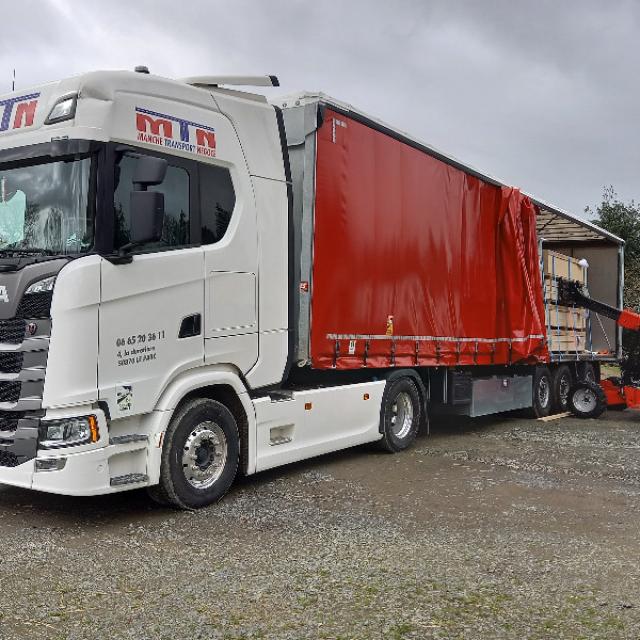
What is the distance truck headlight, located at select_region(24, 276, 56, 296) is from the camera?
5.13 metres

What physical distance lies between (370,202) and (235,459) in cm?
321

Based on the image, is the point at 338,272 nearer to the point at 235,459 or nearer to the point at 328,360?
the point at 328,360

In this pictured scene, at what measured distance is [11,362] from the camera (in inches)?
208

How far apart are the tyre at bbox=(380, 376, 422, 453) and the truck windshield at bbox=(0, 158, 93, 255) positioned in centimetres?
428

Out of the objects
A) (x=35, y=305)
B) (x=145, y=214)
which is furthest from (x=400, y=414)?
(x=35, y=305)

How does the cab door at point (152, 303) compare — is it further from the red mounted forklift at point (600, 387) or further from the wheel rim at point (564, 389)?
the wheel rim at point (564, 389)

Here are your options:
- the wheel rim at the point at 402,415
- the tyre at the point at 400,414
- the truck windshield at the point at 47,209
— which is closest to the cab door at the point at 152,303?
the truck windshield at the point at 47,209

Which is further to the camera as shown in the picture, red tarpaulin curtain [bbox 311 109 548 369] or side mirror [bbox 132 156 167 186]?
red tarpaulin curtain [bbox 311 109 548 369]

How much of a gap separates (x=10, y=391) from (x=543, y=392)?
984 centimetres

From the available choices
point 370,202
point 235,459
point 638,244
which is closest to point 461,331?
point 370,202

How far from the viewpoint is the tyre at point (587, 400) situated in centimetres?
1337

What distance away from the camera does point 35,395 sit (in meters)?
5.16

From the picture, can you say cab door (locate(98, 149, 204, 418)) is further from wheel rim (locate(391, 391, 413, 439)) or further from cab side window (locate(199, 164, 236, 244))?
wheel rim (locate(391, 391, 413, 439))

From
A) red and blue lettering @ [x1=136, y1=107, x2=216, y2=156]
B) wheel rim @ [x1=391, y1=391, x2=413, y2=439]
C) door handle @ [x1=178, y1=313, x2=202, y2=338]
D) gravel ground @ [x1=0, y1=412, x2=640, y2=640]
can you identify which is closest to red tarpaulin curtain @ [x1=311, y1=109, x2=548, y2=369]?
wheel rim @ [x1=391, y1=391, x2=413, y2=439]
